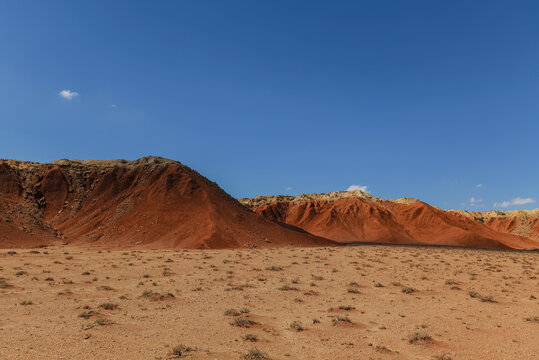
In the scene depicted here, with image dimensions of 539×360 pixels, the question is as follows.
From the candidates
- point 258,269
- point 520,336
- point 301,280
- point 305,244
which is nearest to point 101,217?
point 305,244

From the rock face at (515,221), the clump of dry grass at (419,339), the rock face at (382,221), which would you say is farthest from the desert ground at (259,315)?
the rock face at (515,221)

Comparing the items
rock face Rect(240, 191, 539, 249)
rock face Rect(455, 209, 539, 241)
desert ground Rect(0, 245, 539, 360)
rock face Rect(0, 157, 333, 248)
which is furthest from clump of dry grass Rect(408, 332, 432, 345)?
rock face Rect(455, 209, 539, 241)

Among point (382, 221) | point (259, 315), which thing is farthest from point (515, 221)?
point (259, 315)

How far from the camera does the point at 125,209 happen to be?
54812 millimetres

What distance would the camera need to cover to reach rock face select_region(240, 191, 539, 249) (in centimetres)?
9019

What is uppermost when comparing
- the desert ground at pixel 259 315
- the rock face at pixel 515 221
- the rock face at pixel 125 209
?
the rock face at pixel 515 221

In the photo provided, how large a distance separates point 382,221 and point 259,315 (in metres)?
94.2

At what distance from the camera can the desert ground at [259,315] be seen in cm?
953

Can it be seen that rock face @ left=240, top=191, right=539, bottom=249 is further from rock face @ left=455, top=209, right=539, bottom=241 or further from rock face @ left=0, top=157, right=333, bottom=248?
rock face @ left=0, top=157, right=333, bottom=248

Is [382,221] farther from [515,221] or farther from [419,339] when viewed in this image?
[419,339]

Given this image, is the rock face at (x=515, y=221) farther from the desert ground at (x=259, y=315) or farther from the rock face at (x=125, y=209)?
the desert ground at (x=259, y=315)

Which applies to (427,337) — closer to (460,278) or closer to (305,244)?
(460,278)

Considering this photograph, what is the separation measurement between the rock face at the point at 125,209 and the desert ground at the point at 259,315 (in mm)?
23782

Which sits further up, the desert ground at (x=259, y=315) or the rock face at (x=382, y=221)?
the rock face at (x=382, y=221)
